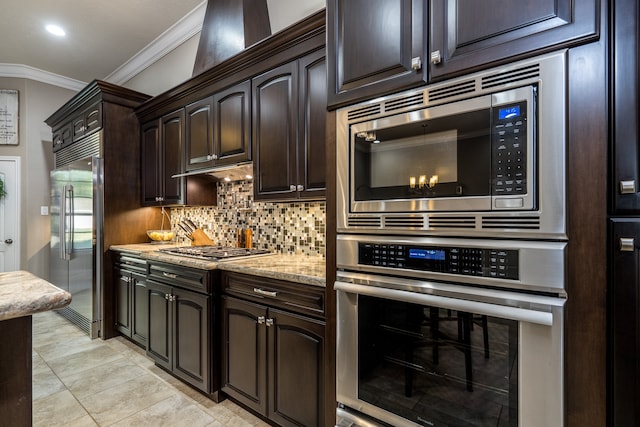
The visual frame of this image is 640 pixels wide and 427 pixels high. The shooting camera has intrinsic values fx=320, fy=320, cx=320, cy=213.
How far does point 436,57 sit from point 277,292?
1.31m

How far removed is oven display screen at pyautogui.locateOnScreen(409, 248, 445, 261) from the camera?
42.9 inches

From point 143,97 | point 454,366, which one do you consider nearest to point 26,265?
point 143,97

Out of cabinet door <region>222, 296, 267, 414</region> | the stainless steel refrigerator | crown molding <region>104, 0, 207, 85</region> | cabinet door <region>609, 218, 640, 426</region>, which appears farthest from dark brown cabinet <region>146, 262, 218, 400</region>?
crown molding <region>104, 0, 207, 85</region>

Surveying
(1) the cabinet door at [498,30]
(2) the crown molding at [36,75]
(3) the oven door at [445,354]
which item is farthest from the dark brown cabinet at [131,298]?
(2) the crown molding at [36,75]

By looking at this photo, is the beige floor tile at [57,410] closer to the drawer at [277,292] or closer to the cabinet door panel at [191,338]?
the cabinet door panel at [191,338]

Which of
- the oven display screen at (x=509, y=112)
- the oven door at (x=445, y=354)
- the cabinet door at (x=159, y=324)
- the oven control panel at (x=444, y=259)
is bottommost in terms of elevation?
the cabinet door at (x=159, y=324)

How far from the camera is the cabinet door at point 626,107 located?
0.83 m

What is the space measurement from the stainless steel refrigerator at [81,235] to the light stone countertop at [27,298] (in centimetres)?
251

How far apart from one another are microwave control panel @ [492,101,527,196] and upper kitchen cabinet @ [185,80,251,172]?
5.44ft

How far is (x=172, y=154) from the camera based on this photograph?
9.78 feet

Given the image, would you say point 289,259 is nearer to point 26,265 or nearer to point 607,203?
point 607,203

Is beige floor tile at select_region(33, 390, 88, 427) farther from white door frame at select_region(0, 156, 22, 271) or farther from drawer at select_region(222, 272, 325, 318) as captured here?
white door frame at select_region(0, 156, 22, 271)

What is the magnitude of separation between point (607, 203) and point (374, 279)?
2.40 feet

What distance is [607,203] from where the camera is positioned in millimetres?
842
